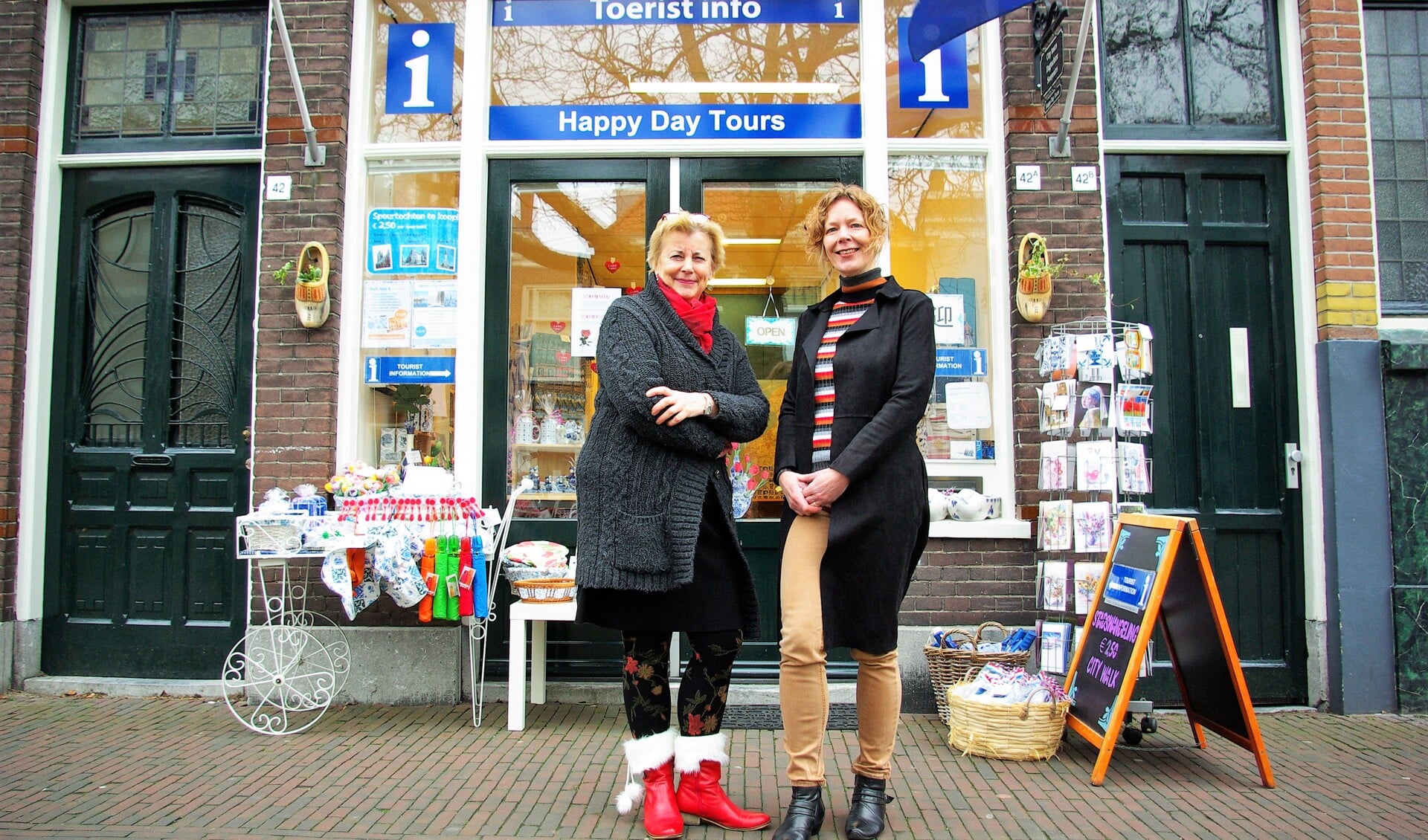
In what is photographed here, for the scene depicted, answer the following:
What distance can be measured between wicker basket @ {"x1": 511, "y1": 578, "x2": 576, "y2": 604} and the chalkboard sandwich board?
7.81 feet

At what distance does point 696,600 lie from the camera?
3.13 metres

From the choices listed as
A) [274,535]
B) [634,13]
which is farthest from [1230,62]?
[274,535]

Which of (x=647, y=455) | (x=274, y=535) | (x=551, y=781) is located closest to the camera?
(x=647, y=455)

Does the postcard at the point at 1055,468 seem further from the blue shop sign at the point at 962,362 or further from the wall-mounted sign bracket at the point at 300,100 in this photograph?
the wall-mounted sign bracket at the point at 300,100

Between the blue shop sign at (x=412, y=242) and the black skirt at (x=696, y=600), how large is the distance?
280 centimetres

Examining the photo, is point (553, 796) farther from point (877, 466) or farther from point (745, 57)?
point (745, 57)

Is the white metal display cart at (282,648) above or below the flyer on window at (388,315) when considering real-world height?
below

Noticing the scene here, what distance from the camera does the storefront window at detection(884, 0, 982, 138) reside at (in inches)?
212

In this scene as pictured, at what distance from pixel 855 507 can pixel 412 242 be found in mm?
3387

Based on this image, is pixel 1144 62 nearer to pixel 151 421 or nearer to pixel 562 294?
pixel 562 294

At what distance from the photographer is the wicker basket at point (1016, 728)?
4.01 metres

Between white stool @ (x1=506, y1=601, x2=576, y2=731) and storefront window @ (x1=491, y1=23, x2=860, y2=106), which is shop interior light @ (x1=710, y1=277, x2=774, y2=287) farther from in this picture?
white stool @ (x1=506, y1=601, x2=576, y2=731)

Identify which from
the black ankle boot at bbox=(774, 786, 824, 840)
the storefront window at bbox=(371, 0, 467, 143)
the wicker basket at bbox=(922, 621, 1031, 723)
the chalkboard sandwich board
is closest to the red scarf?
the black ankle boot at bbox=(774, 786, 824, 840)

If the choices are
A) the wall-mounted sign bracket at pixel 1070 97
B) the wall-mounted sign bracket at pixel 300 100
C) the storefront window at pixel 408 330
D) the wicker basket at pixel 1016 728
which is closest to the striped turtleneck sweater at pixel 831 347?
the wicker basket at pixel 1016 728
